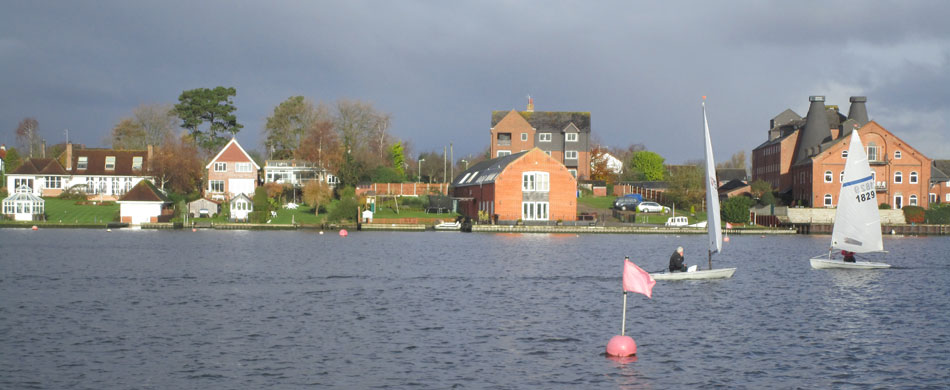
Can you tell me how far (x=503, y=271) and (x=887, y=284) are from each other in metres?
17.6

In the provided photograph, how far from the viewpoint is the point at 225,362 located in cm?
2091

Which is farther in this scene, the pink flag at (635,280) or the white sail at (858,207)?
the white sail at (858,207)

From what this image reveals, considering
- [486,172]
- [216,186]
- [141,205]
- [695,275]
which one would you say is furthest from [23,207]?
[695,275]

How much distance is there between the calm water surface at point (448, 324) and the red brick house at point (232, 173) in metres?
53.7

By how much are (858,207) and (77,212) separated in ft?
259

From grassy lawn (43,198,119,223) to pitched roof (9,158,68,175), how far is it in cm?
412

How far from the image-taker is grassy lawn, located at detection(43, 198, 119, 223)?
89.8 meters

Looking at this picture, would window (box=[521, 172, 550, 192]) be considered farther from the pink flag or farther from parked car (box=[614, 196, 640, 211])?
the pink flag

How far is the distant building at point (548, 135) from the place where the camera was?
119475mm

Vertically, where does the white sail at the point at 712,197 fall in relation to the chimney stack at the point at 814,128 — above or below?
below

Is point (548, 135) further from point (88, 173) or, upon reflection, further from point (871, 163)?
point (88, 173)

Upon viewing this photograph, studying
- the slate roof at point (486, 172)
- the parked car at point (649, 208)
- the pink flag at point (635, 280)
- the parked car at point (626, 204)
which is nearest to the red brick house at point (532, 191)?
the slate roof at point (486, 172)

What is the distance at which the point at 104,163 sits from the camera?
346ft

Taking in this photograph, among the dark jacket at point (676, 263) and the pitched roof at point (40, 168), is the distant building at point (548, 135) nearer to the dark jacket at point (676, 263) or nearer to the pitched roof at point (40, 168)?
the pitched roof at point (40, 168)
